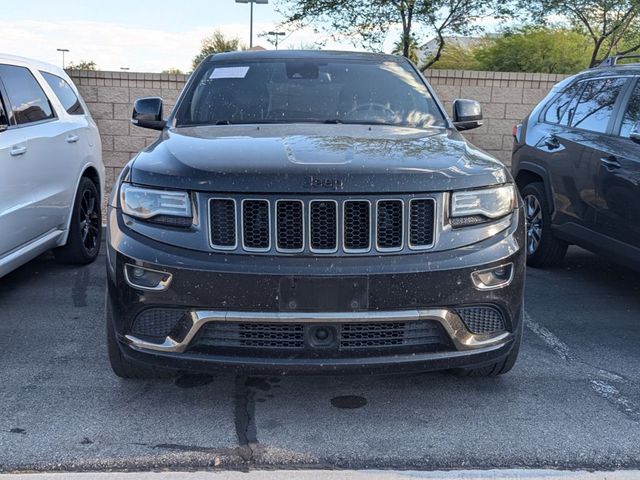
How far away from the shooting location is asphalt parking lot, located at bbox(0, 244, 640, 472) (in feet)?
9.56

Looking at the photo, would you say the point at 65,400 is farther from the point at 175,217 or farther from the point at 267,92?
the point at 267,92

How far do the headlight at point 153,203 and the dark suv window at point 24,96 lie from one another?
2257 millimetres

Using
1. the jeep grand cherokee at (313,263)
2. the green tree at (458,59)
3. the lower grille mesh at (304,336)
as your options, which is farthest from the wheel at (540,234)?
the green tree at (458,59)

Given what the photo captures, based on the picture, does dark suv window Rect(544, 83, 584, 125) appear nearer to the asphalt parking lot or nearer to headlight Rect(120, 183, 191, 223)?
the asphalt parking lot

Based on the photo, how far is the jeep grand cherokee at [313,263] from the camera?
2.86m

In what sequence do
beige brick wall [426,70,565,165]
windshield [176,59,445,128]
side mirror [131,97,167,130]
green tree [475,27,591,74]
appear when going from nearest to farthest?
windshield [176,59,445,128]
side mirror [131,97,167,130]
beige brick wall [426,70,565,165]
green tree [475,27,591,74]

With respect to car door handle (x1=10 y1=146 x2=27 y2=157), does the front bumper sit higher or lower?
lower

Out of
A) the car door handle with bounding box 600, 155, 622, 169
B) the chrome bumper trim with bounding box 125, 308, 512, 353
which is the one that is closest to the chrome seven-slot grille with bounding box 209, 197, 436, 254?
the chrome bumper trim with bounding box 125, 308, 512, 353

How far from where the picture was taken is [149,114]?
4496 mm

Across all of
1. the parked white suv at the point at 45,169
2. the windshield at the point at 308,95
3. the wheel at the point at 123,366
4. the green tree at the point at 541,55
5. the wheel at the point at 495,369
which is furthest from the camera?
the green tree at the point at 541,55

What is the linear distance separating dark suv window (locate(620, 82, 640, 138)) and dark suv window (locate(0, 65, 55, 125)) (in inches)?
173

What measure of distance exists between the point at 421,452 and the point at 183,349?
1.14 metres

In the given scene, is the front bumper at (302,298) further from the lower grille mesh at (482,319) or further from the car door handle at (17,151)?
the car door handle at (17,151)

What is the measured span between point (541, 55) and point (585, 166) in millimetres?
16501
